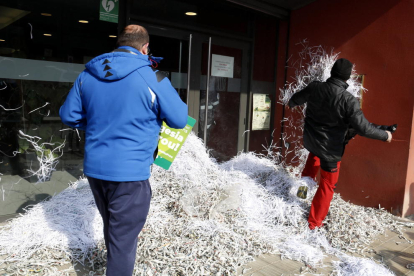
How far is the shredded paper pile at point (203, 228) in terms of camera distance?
297 centimetres

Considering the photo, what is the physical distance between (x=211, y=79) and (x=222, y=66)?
1.07 feet

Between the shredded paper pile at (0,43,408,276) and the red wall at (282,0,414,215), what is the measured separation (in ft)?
1.29

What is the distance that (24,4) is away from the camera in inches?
149

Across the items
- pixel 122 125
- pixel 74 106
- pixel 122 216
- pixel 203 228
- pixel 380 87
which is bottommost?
pixel 203 228

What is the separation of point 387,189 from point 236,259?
287 centimetres

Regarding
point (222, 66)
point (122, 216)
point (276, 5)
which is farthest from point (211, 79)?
point (122, 216)

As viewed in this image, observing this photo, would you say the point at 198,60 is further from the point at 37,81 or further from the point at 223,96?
the point at 37,81

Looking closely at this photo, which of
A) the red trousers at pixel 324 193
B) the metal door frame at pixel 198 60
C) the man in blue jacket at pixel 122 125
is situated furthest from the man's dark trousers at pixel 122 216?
the metal door frame at pixel 198 60

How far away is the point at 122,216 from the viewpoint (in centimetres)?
220

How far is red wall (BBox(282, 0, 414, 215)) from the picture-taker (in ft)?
15.0

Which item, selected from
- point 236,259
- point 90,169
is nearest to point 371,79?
point 236,259

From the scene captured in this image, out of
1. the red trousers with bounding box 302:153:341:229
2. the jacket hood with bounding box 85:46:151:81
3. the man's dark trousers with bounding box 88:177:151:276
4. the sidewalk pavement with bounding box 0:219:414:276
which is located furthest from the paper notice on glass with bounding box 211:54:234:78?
the man's dark trousers with bounding box 88:177:151:276

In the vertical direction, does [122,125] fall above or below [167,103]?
below

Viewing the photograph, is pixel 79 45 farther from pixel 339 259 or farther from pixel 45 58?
pixel 339 259
